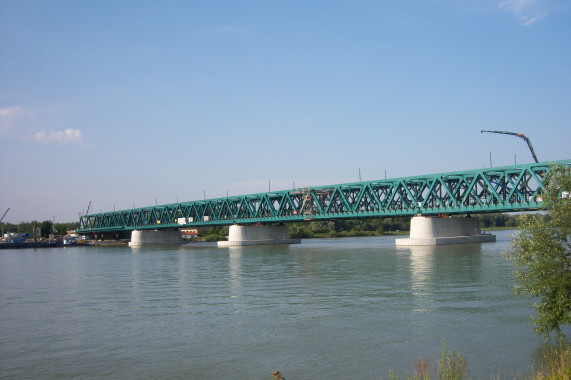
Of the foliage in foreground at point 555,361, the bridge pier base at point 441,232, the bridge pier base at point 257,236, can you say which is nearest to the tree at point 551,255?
the foliage in foreground at point 555,361

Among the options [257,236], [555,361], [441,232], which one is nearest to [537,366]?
[555,361]

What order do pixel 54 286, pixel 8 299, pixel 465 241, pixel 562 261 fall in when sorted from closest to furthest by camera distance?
pixel 562 261 < pixel 8 299 < pixel 54 286 < pixel 465 241

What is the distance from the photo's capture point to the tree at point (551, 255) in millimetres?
18516

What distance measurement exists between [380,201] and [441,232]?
1609cm

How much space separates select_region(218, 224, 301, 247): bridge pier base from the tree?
11238cm

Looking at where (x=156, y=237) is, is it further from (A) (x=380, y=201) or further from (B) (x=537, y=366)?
(B) (x=537, y=366)

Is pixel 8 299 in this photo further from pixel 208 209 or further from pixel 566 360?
pixel 208 209

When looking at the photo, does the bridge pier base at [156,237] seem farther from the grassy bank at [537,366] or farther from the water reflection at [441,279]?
the grassy bank at [537,366]

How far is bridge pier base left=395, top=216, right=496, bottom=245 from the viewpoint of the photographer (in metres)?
93.5

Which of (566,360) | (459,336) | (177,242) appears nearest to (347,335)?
(459,336)

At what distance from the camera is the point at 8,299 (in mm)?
40719

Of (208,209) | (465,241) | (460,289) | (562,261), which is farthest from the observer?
(208,209)

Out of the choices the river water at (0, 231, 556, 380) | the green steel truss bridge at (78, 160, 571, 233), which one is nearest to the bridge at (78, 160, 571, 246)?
the green steel truss bridge at (78, 160, 571, 233)

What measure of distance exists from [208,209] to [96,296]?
121 meters
